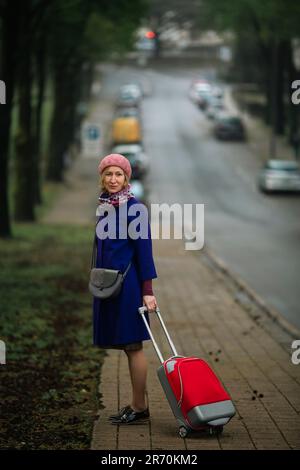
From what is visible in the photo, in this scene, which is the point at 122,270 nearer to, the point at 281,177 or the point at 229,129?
the point at 281,177

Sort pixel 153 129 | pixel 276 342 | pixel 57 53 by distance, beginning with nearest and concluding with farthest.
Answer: pixel 276 342 < pixel 57 53 < pixel 153 129

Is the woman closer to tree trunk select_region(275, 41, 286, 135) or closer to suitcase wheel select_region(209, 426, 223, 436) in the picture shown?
suitcase wheel select_region(209, 426, 223, 436)

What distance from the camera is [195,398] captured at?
22.7ft

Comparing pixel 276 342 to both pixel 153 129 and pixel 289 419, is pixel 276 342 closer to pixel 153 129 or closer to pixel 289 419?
pixel 289 419

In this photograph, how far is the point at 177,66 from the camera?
12250 centimetres

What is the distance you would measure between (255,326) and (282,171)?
3219 cm

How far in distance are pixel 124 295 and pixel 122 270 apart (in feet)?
0.57

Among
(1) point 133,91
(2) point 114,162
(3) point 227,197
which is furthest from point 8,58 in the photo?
(1) point 133,91

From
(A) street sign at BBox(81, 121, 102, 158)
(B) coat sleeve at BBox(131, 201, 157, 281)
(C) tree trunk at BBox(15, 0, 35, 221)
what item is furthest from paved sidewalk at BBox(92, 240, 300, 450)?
(A) street sign at BBox(81, 121, 102, 158)

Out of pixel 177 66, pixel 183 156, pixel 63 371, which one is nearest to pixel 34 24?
pixel 63 371

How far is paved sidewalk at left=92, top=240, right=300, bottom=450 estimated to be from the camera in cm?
696

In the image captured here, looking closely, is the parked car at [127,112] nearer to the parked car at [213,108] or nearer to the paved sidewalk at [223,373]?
the parked car at [213,108]

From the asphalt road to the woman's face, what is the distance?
881 centimetres

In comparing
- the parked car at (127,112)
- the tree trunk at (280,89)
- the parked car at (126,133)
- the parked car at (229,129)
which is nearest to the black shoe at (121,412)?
the parked car at (126,133)
